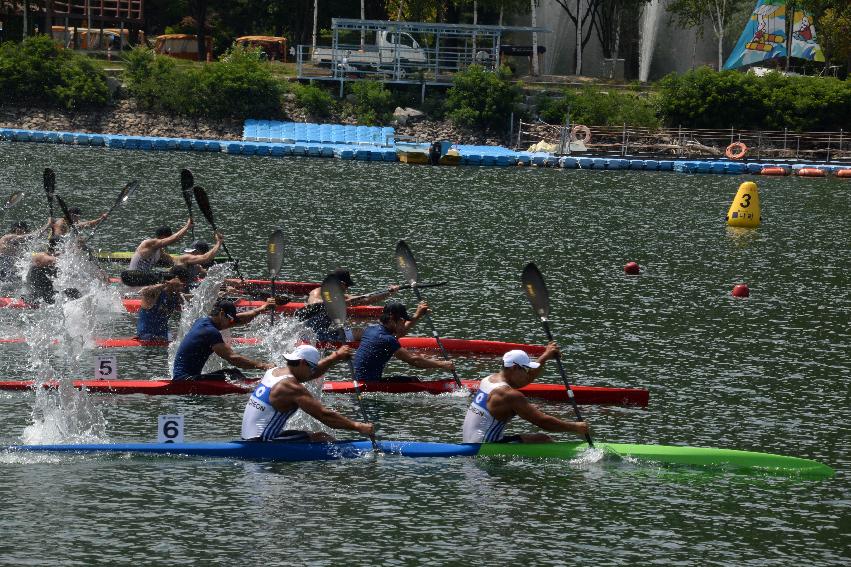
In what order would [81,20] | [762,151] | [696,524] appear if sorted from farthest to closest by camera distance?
[81,20], [762,151], [696,524]

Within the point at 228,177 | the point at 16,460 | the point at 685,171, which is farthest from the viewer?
the point at 685,171

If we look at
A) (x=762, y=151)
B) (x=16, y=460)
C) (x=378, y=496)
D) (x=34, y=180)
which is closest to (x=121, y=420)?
(x=16, y=460)

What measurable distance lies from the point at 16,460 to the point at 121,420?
8.17ft

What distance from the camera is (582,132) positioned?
67.2 metres

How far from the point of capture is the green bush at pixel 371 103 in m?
69.9

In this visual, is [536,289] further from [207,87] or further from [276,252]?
[207,87]

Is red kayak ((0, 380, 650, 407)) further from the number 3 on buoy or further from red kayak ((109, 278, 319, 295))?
red kayak ((109, 278, 319, 295))

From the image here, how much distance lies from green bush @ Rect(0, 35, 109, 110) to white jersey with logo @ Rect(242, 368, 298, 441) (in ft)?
182

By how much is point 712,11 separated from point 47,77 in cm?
3627

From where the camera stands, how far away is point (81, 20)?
87.8 m

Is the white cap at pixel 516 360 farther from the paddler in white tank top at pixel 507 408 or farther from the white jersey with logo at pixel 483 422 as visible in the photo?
the white jersey with logo at pixel 483 422

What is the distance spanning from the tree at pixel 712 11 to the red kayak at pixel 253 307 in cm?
5259

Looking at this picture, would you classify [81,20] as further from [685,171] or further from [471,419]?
[471,419]

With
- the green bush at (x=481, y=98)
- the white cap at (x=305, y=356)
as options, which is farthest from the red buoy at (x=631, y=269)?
the green bush at (x=481, y=98)
